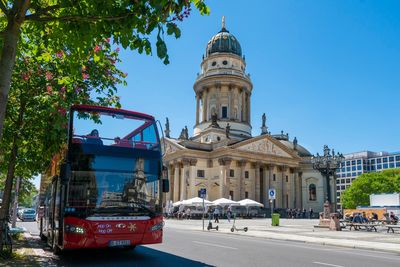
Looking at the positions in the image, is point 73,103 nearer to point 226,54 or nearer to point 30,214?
point 30,214

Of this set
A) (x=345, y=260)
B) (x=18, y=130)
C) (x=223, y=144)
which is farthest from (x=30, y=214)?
(x=345, y=260)

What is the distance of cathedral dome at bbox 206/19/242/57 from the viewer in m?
77.1

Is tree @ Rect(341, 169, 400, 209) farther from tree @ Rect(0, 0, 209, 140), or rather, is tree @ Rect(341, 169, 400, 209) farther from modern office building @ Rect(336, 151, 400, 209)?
tree @ Rect(0, 0, 209, 140)

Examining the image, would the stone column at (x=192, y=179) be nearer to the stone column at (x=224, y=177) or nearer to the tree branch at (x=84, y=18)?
the stone column at (x=224, y=177)

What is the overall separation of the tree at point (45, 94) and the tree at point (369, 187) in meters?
79.1

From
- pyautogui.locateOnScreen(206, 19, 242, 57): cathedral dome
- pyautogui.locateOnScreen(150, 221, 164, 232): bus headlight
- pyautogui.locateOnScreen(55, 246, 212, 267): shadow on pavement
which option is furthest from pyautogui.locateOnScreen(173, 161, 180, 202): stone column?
pyautogui.locateOnScreen(150, 221, 164, 232): bus headlight

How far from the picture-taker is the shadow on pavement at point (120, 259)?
33.5 feet

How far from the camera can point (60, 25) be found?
704 centimetres

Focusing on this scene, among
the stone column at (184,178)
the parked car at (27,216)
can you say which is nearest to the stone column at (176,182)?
the stone column at (184,178)

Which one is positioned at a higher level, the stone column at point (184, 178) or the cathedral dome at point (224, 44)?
the cathedral dome at point (224, 44)

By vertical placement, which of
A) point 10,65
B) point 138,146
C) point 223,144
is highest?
point 223,144

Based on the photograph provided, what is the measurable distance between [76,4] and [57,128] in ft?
13.6

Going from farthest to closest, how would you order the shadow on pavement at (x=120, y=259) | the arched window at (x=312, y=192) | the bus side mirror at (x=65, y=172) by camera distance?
1. the arched window at (x=312, y=192)
2. the shadow on pavement at (x=120, y=259)
3. the bus side mirror at (x=65, y=172)

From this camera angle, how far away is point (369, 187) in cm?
8194
